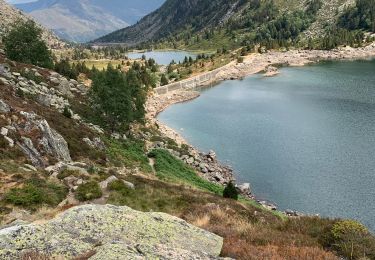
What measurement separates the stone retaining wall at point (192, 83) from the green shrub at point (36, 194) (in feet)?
348

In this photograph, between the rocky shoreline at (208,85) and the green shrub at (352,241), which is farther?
the rocky shoreline at (208,85)

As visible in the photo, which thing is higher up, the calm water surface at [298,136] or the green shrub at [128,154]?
the green shrub at [128,154]

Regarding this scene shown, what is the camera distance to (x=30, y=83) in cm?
6075

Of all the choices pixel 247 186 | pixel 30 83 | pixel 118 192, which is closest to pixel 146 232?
pixel 118 192

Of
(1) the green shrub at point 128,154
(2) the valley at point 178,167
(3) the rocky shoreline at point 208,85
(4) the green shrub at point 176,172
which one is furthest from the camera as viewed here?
(3) the rocky shoreline at point 208,85

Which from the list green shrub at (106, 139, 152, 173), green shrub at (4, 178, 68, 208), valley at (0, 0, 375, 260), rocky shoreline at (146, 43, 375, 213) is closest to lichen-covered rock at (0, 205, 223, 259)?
valley at (0, 0, 375, 260)

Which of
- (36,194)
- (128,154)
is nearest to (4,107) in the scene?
(36,194)

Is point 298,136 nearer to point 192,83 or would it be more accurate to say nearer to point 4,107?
point 4,107

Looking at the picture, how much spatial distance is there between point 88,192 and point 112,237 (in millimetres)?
14190

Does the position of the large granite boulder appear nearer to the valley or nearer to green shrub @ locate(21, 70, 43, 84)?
the valley

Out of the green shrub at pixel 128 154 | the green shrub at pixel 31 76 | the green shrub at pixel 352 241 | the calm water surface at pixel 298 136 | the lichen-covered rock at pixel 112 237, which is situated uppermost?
the lichen-covered rock at pixel 112 237

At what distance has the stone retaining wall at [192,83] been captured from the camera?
447ft

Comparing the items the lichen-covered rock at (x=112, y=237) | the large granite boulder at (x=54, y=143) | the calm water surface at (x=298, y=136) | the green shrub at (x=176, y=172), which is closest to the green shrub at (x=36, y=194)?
the large granite boulder at (x=54, y=143)

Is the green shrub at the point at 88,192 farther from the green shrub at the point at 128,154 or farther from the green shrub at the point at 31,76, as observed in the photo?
the green shrub at the point at 31,76
